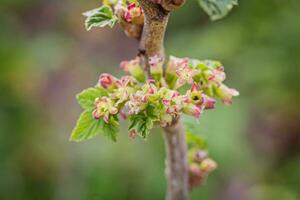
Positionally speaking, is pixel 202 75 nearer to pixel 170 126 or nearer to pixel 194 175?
pixel 170 126

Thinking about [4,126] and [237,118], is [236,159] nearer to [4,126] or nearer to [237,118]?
[237,118]

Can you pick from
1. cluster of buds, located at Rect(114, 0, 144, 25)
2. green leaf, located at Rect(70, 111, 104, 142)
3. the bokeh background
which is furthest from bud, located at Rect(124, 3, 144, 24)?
the bokeh background

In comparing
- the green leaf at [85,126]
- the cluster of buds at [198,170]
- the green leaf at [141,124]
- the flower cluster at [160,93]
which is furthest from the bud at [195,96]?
the cluster of buds at [198,170]

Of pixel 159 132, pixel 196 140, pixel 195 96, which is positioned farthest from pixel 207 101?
pixel 159 132

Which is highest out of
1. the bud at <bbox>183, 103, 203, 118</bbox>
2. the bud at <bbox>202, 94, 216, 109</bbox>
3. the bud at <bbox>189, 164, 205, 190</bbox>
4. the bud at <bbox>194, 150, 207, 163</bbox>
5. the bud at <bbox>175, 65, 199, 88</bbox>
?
the bud at <bbox>175, 65, 199, 88</bbox>

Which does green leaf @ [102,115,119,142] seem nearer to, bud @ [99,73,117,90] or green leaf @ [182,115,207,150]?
bud @ [99,73,117,90]

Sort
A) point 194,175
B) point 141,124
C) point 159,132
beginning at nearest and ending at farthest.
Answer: point 141,124 < point 194,175 < point 159,132

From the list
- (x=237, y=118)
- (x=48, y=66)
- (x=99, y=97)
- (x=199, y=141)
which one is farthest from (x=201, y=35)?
(x=99, y=97)
